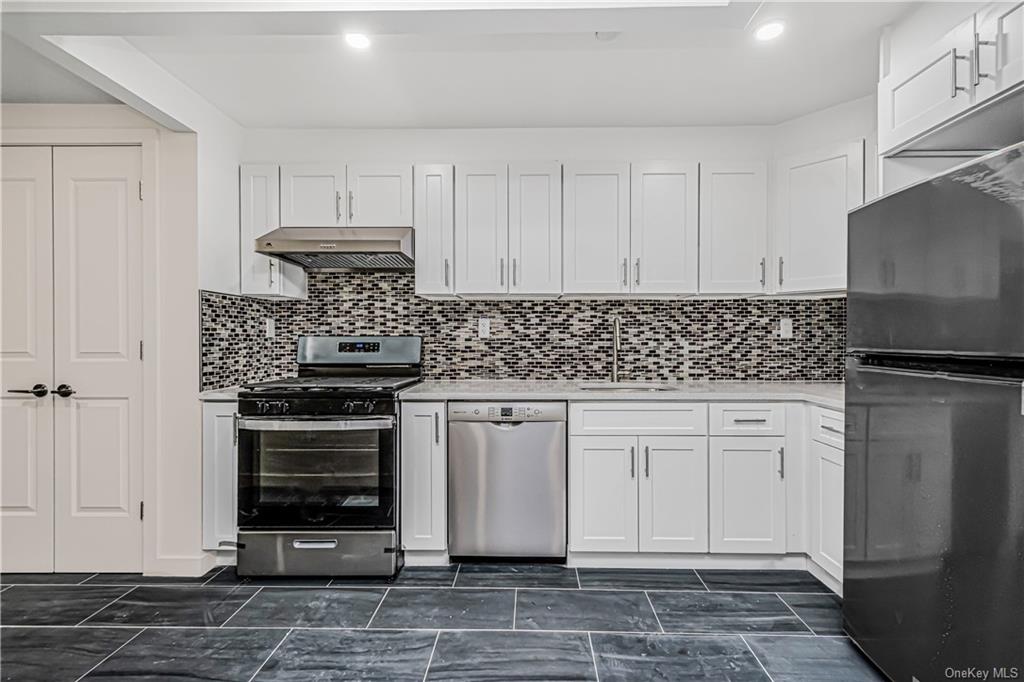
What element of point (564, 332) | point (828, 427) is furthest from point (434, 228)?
point (828, 427)

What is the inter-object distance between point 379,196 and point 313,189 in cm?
38

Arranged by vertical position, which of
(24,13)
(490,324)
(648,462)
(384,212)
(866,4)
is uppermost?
(866,4)

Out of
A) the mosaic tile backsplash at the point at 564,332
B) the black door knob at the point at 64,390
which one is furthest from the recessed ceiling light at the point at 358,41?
the black door knob at the point at 64,390

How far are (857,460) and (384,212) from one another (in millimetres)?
2538

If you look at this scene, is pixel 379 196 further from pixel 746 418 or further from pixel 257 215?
pixel 746 418

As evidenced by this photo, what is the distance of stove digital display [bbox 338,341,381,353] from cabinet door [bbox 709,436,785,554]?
79.0 inches

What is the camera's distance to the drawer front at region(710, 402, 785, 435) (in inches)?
109

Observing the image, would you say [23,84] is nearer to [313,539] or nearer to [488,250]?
[488,250]

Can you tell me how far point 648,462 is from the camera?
2.79 metres

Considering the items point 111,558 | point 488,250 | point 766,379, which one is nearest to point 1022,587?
point 766,379

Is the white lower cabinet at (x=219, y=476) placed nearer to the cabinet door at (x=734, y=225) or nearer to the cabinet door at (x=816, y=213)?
the cabinet door at (x=734, y=225)

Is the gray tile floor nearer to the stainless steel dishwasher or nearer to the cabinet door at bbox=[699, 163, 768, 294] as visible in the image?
the stainless steel dishwasher

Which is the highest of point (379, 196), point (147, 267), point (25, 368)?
point (379, 196)

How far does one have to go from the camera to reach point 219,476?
2.82 m
